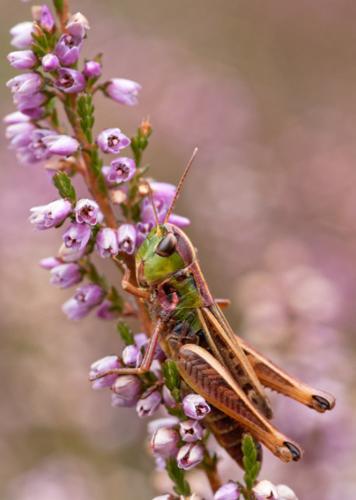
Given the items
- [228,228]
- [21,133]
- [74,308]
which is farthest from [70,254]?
[228,228]

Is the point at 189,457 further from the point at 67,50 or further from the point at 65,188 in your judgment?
the point at 67,50

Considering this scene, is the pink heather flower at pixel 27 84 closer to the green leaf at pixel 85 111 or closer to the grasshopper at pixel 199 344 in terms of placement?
the green leaf at pixel 85 111

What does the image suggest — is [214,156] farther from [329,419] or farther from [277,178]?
[329,419]

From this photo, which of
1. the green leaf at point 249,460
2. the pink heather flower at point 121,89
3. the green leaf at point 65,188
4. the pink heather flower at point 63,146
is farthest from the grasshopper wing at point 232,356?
the pink heather flower at point 121,89

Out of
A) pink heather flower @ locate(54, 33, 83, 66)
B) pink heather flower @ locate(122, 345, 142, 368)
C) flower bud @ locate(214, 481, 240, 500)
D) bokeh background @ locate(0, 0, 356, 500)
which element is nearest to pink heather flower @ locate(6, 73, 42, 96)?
pink heather flower @ locate(54, 33, 83, 66)

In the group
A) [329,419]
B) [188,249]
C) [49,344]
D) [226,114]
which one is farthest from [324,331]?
[226,114]

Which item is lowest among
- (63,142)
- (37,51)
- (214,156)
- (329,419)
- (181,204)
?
(181,204)
